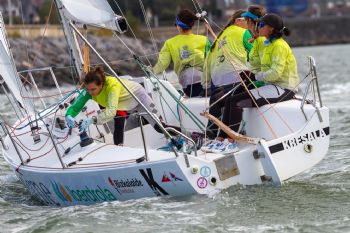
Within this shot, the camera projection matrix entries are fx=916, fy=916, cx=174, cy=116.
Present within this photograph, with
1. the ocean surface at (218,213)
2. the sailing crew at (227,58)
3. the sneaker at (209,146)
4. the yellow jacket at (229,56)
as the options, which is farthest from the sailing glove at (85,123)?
the yellow jacket at (229,56)

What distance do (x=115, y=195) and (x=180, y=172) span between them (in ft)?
2.52

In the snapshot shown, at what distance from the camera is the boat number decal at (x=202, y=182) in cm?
770

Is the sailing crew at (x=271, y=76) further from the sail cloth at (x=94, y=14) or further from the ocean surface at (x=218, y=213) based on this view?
the sail cloth at (x=94, y=14)

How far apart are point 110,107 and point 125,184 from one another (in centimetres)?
81

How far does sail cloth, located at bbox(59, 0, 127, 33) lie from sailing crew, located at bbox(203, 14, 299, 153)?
127cm

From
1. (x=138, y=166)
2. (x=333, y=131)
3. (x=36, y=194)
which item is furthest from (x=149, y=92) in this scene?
(x=333, y=131)

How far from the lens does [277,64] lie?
850 cm

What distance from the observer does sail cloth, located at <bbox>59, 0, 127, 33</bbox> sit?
8617 mm

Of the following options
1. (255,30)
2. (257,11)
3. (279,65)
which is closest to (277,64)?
(279,65)

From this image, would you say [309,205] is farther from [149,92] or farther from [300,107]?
[149,92]

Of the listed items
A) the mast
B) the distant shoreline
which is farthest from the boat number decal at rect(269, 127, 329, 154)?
the distant shoreline

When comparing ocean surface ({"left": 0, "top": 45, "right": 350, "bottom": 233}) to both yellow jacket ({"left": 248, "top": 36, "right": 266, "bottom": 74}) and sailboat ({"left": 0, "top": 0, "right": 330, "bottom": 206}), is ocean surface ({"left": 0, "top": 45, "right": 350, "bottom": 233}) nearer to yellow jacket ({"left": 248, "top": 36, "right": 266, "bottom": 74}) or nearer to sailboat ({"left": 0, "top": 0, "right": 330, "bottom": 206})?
sailboat ({"left": 0, "top": 0, "right": 330, "bottom": 206})

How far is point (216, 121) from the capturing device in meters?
8.26

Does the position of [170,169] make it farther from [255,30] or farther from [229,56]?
[255,30]
